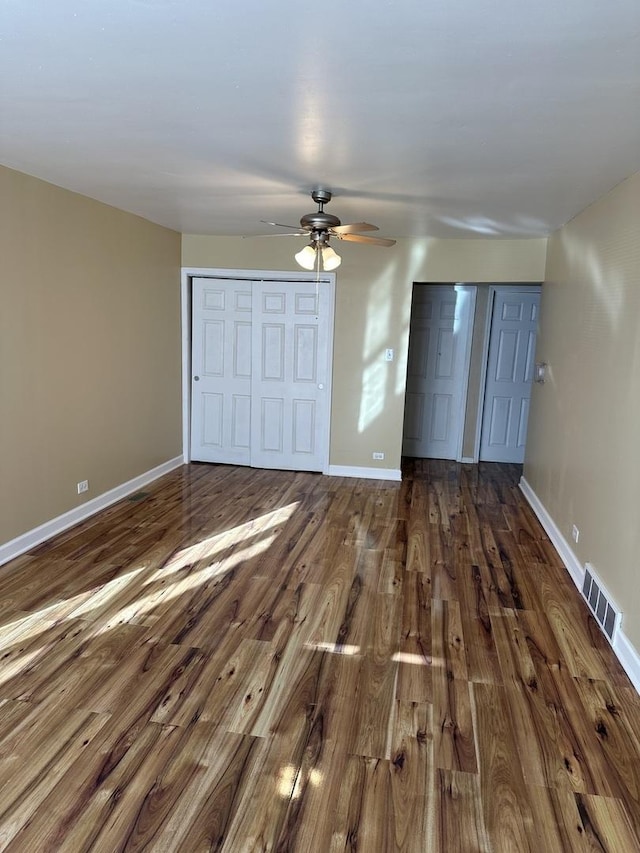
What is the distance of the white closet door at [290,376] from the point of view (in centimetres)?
567

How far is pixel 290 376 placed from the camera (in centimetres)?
579

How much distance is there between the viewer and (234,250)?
5652 mm

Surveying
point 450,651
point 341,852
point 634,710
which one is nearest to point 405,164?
point 450,651

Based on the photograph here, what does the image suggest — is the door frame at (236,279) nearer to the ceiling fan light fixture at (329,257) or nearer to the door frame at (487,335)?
the ceiling fan light fixture at (329,257)

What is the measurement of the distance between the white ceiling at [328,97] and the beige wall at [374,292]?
62.0 inches

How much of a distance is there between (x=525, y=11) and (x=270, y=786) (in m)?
2.46

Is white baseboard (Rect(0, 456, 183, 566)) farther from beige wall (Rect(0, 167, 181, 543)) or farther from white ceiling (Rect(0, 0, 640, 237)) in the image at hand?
white ceiling (Rect(0, 0, 640, 237))

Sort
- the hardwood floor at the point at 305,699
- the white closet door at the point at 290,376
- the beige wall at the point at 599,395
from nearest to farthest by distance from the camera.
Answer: the hardwood floor at the point at 305,699
the beige wall at the point at 599,395
the white closet door at the point at 290,376

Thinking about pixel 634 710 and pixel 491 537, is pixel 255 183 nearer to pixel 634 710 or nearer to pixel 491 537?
pixel 491 537

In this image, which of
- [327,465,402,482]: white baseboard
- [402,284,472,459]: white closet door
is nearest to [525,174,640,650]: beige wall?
[327,465,402,482]: white baseboard

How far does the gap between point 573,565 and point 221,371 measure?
12.6 feet

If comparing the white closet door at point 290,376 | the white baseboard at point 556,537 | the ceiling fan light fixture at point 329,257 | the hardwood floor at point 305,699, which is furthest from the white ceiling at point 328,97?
the hardwood floor at point 305,699

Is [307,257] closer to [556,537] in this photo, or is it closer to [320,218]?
[320,218]

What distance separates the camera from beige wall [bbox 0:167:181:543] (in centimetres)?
344
